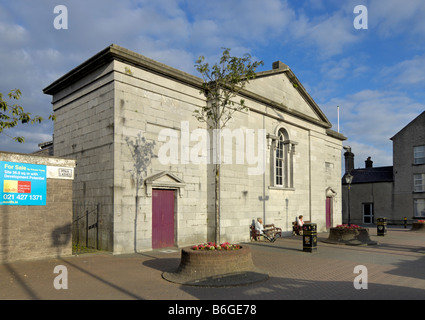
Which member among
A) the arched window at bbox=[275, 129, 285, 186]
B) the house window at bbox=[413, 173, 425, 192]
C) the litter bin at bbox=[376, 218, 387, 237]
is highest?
the arched window at bbox=[275, 129, 285, 186]

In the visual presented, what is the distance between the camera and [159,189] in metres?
14.3

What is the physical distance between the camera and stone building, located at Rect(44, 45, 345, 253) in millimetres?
13148

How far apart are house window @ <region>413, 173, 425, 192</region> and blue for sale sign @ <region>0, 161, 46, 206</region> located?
3240 cm

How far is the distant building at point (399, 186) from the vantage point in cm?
3231

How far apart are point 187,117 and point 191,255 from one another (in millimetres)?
8258

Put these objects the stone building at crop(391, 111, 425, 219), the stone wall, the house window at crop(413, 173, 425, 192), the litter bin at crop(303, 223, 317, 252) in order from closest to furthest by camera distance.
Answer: the stone wall < the litter bin at crop(303, 223, 317, 252) < the house window at crop(413, 173, 425, 192) < the stone building at crop(391, 111, 425, 219)

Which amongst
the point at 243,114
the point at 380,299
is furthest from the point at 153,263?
the point at 243,114

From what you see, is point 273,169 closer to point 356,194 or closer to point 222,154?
point 222,154

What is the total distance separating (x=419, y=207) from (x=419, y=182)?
2328 mm

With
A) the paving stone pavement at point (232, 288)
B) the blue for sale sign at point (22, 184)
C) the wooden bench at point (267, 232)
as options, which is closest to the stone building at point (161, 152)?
the wooden bench at point (267, 232)

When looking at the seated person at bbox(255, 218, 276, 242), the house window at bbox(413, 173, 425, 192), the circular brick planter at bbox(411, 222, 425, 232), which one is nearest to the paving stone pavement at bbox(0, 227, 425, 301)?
the seated person at bbox(255, 218, 276, 242)

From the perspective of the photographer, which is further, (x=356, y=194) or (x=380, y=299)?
(x=356, y=194)

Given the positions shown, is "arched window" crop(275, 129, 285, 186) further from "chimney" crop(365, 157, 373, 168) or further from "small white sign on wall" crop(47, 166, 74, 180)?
"chimney" crop(365, 157, 373, 168)

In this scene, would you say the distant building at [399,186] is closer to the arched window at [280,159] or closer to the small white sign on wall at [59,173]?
the arched window at [280,159]
